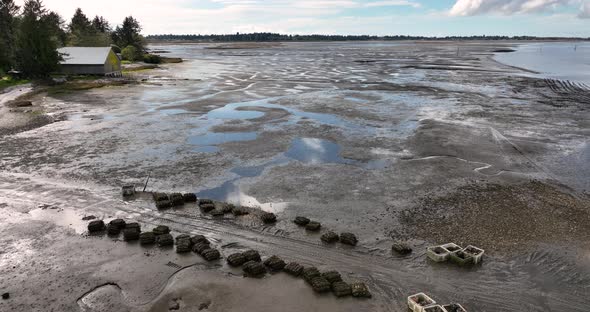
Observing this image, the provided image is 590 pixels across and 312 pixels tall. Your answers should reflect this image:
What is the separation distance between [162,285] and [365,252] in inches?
196

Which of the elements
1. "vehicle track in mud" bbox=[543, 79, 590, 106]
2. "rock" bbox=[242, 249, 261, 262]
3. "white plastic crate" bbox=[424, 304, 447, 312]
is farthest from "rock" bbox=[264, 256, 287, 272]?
"vehicle track in mud" bbox=[543, 79, 590, 106]

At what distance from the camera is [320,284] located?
888 cm

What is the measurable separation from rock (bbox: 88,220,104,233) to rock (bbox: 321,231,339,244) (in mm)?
6253

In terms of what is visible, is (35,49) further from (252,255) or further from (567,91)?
(567,91)

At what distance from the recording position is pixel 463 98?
33656 millimetres

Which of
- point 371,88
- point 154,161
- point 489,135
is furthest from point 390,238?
point 371,88

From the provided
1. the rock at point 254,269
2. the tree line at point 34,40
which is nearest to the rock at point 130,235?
the rock at point 254,269

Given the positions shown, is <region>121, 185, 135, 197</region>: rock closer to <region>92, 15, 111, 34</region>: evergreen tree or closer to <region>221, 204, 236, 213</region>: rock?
<region>221, 204, 236, 213</region>: rock

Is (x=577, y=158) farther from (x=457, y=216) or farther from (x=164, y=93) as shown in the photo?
(x=164, y=93)

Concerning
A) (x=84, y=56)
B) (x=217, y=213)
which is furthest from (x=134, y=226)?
(x=84, y=56)

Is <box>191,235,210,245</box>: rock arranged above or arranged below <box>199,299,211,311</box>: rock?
above

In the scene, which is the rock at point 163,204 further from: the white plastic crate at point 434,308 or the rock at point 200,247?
the white plastic crate at point 434,308

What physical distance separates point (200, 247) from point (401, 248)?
509cm

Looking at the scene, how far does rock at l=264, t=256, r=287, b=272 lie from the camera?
9.66 m
